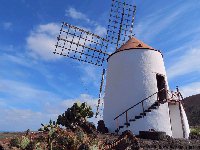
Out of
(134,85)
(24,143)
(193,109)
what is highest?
(193,109)

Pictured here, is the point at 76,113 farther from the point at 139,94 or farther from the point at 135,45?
the point at 135,45

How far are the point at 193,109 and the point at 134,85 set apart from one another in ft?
113

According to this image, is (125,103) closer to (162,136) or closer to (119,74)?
(119,74)

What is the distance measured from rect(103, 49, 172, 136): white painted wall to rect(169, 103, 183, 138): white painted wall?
1836 mm

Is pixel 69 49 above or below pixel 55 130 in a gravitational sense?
above

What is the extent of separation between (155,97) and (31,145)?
11117 millimetres

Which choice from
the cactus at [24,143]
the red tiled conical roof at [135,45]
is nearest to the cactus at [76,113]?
the red tiled conical roof at [135,45]

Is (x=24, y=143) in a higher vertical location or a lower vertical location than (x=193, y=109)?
lower

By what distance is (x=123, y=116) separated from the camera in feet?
68.3

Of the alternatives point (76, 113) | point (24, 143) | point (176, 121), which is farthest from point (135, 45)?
point (24, 143)

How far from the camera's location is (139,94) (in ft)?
68.2

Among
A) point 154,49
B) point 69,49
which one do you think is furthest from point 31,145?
point 69,49

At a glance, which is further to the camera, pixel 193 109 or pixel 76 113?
pixel 193 109

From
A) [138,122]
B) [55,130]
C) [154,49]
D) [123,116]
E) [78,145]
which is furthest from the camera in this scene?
[154,49]
